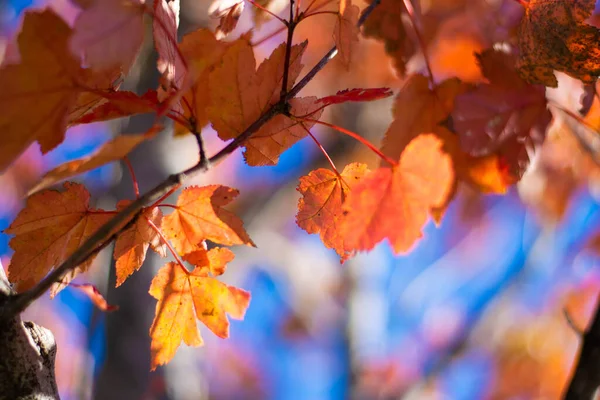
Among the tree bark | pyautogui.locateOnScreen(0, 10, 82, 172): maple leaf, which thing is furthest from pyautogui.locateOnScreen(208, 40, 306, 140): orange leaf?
the tree bark

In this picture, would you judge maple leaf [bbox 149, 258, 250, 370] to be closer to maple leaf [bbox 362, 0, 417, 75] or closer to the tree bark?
the tree bark

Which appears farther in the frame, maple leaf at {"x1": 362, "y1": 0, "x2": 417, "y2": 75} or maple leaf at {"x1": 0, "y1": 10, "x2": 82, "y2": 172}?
maple leaf at {"x1": 362, "y1": 0, "x2": 417, "y2": 75}

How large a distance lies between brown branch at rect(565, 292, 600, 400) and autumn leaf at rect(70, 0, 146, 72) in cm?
47

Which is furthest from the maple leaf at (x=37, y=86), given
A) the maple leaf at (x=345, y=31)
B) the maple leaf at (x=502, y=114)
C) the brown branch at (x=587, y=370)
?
the brown branch at (x=587, y=370)

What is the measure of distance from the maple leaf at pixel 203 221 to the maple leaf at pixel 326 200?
0.21ft

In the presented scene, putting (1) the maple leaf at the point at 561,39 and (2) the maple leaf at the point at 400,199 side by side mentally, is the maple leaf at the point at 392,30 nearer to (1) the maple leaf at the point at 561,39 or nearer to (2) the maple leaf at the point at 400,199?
→ (1) the maple leaf at the point at 561,39

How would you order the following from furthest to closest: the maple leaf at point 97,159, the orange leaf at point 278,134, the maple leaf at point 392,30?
the maple leaf at point 392,30 → the orange leaf at point 278,134 → the maple leaf at point 97,159

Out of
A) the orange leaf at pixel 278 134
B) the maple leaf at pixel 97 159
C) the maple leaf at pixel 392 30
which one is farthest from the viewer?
the maple leaf at pixel 392 30

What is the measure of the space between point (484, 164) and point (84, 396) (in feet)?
5.65

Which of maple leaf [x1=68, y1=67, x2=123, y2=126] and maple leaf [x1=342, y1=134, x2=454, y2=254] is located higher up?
maple leaf [x1=68, y1=67, x2=123, y2=126]

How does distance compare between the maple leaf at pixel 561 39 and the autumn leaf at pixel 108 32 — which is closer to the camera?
the autumn leaf at pixel 108 32

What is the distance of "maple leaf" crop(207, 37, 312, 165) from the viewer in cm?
35

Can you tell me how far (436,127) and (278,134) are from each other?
0.80 ft

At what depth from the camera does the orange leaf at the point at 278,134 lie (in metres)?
0.37
